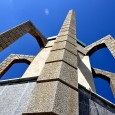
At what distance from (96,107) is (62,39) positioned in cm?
152

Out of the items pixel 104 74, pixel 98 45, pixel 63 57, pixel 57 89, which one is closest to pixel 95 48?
pixel 98 45

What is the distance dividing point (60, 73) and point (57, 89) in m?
0.35

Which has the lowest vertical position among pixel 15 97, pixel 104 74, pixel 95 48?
pixel 15 97

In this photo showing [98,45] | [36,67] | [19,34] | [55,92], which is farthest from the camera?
[98,45]

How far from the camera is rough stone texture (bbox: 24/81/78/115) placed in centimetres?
198

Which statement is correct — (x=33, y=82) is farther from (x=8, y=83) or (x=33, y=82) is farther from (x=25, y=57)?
(x=25, y=57)

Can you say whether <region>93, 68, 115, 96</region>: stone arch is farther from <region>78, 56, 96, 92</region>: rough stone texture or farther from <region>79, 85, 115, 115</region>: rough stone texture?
<region>79, 85, 115, 115</region>: rough stone texture

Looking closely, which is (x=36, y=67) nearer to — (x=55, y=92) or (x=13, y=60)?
(x=13, y=60)

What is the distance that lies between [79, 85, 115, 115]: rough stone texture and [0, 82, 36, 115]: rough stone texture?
79 centimetres

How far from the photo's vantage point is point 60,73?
2.54m

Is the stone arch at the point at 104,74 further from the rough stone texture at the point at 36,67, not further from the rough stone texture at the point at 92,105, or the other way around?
the rough stone texture at the point at 92,105

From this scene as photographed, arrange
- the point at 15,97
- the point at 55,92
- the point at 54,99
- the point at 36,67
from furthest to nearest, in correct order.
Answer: the point at 36,67 → the point at 15,97 → the point at 55,92 → the point at 54,99

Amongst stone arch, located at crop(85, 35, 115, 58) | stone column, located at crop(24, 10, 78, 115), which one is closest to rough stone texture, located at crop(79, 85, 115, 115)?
stone column, located at crop(24, 10, 78, 115)

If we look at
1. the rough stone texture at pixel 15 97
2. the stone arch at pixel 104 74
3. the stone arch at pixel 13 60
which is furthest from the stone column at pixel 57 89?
the stone arch at pixel 104 74
